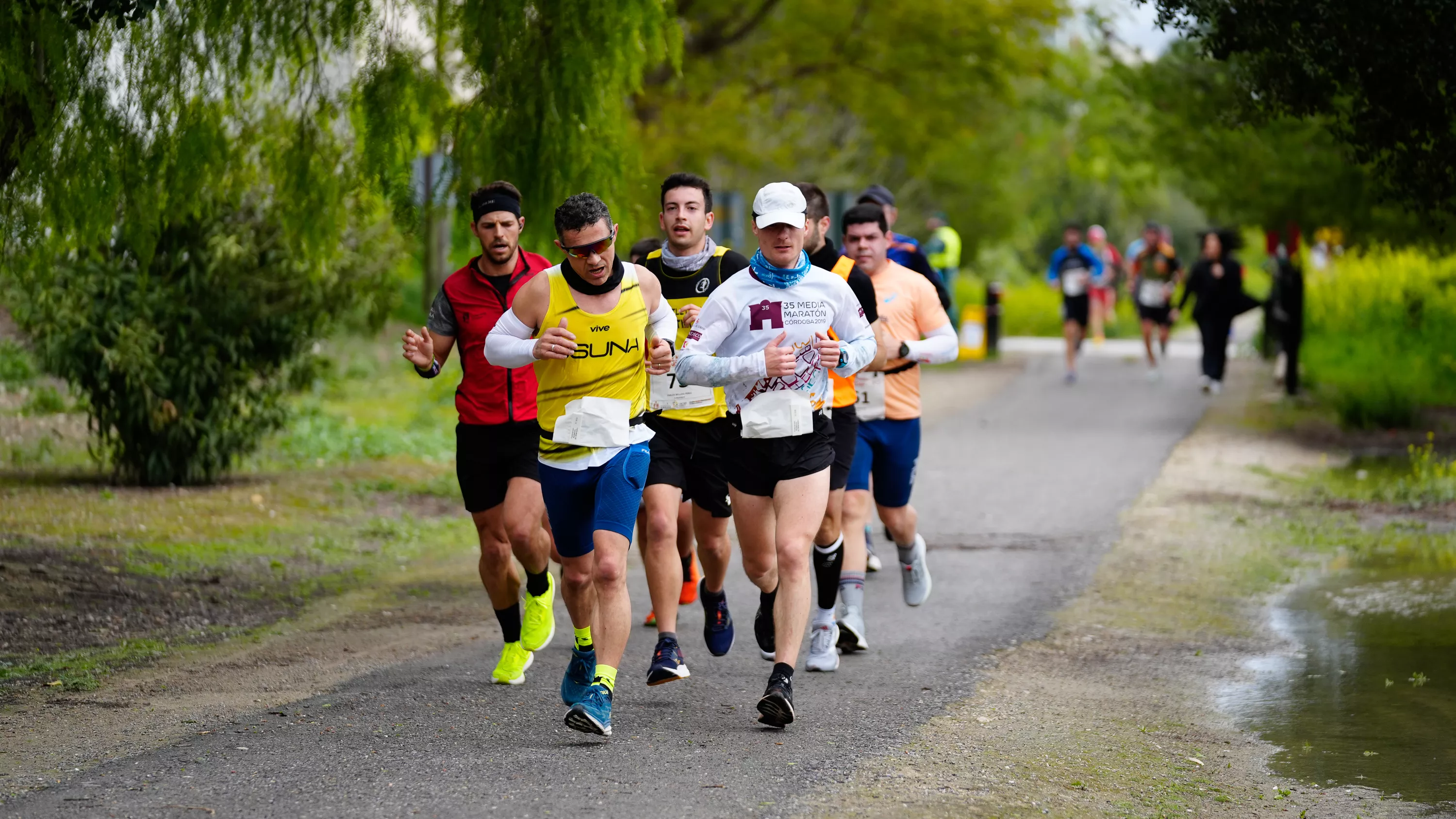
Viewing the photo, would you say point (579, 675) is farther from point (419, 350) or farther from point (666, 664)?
point (419, 350)

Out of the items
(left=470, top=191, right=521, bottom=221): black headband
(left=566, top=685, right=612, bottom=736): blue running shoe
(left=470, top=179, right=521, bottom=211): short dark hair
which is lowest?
(left=566, top=685, right=612, bottom=736): blue running shoe

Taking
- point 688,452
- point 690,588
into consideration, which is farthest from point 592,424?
point 690,588

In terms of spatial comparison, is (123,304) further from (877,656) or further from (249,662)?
(877,656)

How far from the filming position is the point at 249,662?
7812mm

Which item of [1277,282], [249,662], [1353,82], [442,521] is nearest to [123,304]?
[442,521]

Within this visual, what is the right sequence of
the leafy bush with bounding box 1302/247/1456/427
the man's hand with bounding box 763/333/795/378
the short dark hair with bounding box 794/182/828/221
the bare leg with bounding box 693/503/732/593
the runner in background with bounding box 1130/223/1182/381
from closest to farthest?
1. the man's hand with bounding box 763/333/795/378
2. the bare leg with bounding box 693/503/732/593
3. the short dark hair with bounding box 794/182/828/221
4. the leafy bush with bounding box 1302/247/1456/427
5. the runner in background with bounding box 1130/223/1182/381

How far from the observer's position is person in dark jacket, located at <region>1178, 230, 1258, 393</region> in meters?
19.4

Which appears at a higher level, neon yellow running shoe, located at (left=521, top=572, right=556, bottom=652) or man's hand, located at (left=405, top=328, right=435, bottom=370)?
man's hand, located at (left=405, top=328, right=435, bottom=370)

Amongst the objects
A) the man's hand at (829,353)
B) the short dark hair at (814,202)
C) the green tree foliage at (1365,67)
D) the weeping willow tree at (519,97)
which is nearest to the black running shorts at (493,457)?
the man's hand at (829,353)

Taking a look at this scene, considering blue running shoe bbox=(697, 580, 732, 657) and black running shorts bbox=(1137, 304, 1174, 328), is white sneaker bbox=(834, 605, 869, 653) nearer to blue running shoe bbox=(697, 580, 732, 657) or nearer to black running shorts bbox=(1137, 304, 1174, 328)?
blue running shoe bbox=(697, 580, 732, 657)

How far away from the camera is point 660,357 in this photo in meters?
6.30

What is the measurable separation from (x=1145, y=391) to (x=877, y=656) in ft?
46.5

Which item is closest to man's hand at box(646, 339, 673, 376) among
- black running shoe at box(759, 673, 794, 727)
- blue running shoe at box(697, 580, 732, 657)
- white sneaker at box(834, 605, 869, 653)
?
black running shoe at box(759, 673, 794, 727)

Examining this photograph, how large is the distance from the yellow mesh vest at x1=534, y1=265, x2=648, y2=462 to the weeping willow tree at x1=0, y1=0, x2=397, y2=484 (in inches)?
115
